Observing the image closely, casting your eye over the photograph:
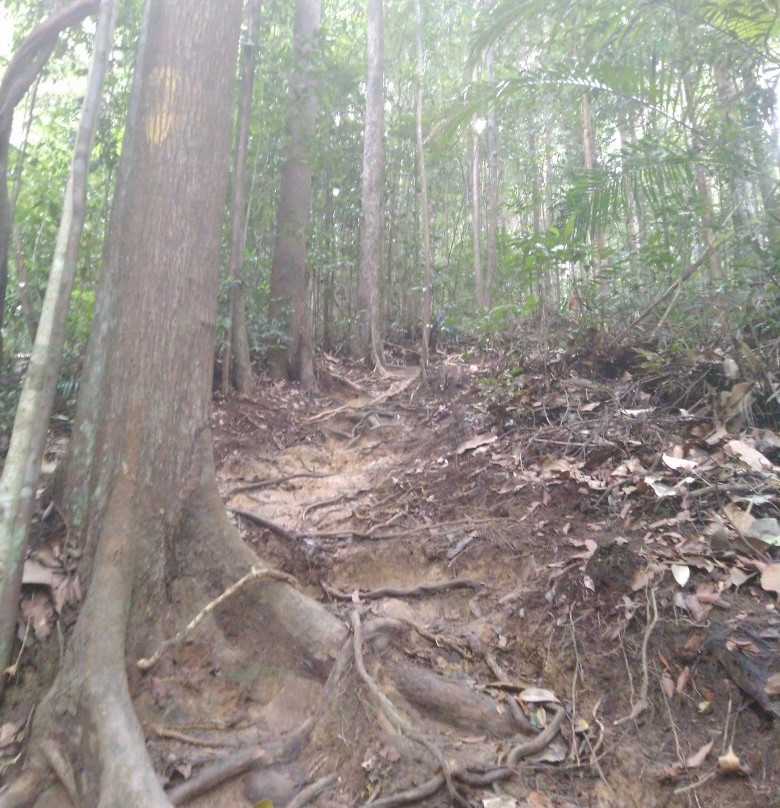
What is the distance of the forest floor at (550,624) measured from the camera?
246 cm

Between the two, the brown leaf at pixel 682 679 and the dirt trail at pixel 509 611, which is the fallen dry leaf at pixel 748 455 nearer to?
the dirt trail at pixel 509 611

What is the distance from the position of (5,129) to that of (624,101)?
15.3 ft

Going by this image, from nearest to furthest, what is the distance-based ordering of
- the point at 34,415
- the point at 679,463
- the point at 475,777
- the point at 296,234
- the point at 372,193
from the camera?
the point at 475,777 < the point at 34,415 < the point at 679,463 < the point at 296,234 < the point at 372,193

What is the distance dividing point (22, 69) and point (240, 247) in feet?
10.7

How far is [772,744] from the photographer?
7.32 ft

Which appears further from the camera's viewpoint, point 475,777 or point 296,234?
point 296,234

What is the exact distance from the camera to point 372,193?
9.82 meters

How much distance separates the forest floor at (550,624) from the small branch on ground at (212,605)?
0.27 ft

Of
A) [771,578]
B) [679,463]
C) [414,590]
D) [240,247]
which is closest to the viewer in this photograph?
[771,578]

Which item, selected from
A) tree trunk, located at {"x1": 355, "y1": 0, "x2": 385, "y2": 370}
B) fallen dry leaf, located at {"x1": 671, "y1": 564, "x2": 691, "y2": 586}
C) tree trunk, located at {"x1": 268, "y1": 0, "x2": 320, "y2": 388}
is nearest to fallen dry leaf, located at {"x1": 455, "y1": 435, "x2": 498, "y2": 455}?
fallen dry leaf, located at {"x1": 671, "y1": 564, "x2": 691, "y2": 586}

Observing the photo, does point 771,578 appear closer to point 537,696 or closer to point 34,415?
point 537,696

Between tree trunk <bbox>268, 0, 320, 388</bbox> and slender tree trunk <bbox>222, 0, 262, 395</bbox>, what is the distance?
91 centimetres

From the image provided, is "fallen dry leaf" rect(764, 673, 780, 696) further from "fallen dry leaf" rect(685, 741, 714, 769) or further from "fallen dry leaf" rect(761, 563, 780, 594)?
"fallen dry leaf" rect(761, 563, 780, 594)

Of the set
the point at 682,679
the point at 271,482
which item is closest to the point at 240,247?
the point at 271,482
